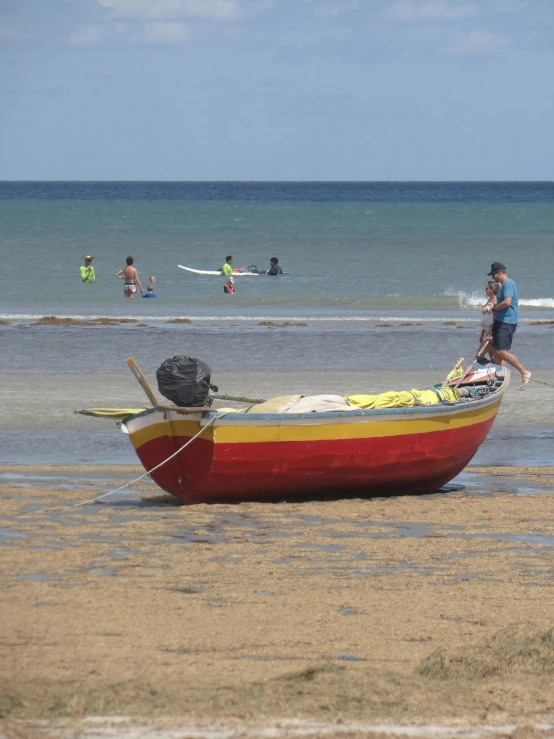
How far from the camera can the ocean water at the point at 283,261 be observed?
90.8 ft

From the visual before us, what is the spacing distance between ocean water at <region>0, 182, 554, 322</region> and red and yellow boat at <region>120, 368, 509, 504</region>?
47.2 ft

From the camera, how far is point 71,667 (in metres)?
5.52

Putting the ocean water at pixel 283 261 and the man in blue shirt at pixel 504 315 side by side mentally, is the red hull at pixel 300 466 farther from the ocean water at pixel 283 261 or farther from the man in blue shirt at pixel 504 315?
the ocean water at pixel 283 261

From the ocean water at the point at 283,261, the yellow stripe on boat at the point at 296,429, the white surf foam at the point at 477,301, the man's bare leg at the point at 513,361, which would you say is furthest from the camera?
the white surf foam at the point at 477,301

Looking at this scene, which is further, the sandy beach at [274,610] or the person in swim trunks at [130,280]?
the person in swim trunks at [130,280]

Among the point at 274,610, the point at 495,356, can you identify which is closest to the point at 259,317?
the point at 495,356

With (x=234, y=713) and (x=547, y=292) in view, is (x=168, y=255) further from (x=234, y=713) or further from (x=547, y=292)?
(x=234, y=713)

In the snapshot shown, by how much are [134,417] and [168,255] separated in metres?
36.4

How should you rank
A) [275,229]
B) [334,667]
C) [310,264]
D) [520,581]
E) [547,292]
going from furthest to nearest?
[275,229], [310,264], [547,292], [520,581], [334,667]

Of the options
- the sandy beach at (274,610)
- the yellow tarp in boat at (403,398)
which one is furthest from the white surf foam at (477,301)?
the sandy beach at (274,610)

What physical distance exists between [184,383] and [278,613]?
3.17 m

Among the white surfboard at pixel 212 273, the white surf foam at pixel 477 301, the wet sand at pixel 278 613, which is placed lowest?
the wet sand at pixel 278 613

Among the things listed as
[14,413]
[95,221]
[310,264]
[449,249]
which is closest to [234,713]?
[14,413]

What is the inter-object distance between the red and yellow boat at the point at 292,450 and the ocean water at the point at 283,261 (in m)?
14.4
